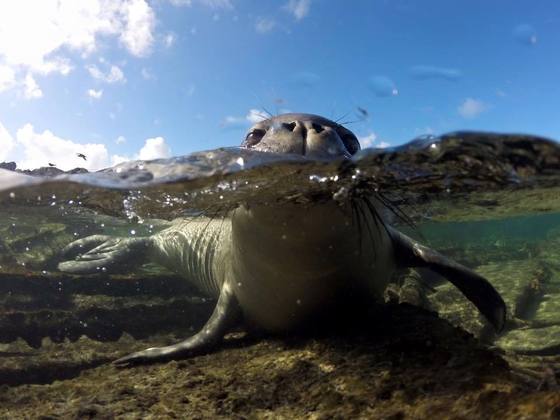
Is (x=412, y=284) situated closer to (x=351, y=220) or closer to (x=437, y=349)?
(x=351, y=220)

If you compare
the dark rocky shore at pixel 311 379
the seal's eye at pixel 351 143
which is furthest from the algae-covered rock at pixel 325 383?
the seal's eye at pixel 351 143

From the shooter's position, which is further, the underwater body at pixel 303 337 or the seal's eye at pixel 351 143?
the seal's eye at pixel 351 143

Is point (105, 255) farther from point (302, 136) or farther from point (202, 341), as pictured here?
point (302, 136)

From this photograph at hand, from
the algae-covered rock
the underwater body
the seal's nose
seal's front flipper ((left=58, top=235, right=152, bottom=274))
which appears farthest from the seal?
seal's front flipper ((left=58, top=235, right=152, bottom=274))

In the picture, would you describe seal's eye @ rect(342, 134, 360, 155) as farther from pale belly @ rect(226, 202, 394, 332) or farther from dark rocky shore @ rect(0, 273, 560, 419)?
dark rocky shore @ rect(0, 273, 560, 419)

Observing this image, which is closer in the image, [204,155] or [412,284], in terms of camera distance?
[204,155]

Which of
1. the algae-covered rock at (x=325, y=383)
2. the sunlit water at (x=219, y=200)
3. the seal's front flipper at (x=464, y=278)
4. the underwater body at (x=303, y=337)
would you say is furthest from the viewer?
the seal's front flipper at (x=464, y=278)

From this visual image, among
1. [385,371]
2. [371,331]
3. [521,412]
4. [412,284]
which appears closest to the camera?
[521,412]

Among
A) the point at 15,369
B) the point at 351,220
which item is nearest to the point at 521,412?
the point at 351,220

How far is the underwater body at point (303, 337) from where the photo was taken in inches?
130

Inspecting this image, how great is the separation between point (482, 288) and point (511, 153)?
1.74 m

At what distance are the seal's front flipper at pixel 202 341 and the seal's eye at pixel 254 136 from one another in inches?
75.8

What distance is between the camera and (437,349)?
3.37 m

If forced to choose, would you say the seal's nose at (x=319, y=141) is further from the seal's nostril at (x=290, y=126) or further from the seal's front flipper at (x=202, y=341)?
the seal's front flipper at (x=202, y=341)
